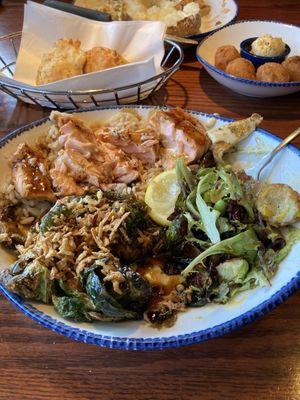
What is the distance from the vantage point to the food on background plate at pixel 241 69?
1890mm

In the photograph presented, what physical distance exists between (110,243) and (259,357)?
0.47 metres

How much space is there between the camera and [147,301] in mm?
1030

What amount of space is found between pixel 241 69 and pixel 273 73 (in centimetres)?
15

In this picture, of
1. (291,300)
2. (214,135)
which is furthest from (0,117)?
(291,300)

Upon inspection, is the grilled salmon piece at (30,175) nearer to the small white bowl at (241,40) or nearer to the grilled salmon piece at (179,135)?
the grilled salmon piece at (179,135)

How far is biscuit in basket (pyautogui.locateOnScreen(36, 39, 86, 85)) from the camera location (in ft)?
6.08

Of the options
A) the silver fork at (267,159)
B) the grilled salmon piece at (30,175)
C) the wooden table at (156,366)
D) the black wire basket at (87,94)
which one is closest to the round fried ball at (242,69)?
the black wire basket at (87,94)

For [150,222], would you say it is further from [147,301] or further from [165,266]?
[147,301]

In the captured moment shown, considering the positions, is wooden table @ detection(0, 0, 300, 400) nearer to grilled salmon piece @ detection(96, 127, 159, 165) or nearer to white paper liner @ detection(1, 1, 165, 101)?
grilled salmon piece @ detection(96, 127, 159, 165)

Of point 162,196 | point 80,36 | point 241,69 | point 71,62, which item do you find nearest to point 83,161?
point 162,196

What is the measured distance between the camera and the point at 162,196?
Result: 1.32m

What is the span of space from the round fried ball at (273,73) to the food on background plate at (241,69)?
2.1 inches

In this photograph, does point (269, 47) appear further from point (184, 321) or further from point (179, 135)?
point (184, 321)

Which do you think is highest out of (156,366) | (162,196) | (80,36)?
→ (80,36)
